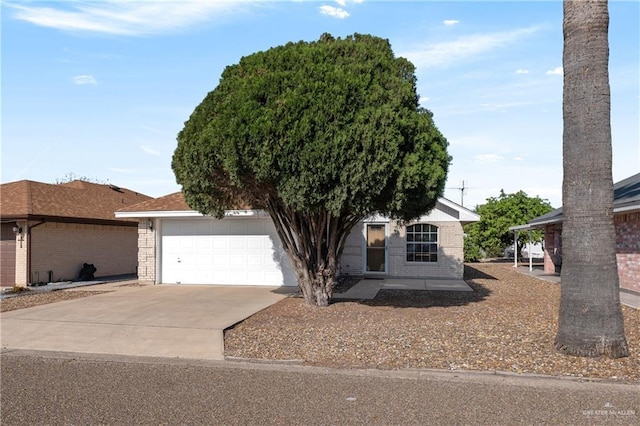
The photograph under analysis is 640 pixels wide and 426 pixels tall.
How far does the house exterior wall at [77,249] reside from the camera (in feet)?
59.3

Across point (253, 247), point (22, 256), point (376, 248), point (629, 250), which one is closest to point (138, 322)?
point (253, 247)

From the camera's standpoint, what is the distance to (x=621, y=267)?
16.0 m

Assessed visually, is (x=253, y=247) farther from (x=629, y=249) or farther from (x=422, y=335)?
(x=629, y=249)

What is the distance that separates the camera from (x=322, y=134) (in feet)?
31.8

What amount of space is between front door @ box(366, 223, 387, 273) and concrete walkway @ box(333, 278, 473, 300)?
43.3 inches

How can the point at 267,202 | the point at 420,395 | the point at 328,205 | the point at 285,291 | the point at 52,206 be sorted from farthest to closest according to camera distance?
1. the point at 52,206
2. the point at 285,291
3. the point at 267,202
4. the point at 328,205
5. the point at 420,395

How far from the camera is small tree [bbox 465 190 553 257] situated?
1474 inches

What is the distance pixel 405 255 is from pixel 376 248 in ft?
3.71

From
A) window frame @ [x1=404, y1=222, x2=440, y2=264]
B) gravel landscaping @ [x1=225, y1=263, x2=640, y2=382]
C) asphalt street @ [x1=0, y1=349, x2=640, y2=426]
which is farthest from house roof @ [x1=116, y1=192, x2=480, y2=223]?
asphalt street @ [x1=0, y1=349, x2=640, y2=426]

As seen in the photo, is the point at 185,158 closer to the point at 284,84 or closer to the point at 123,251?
the point at 284,84

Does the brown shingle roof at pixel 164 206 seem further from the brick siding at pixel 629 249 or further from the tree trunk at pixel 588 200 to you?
the brick siding at pixel 629 249

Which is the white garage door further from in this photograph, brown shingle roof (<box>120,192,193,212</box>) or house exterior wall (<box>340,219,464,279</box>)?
house exterior wall (<box>340,219,464,279</box>)

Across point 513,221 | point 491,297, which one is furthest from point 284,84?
point 513,221

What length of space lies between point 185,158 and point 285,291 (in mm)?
6147
